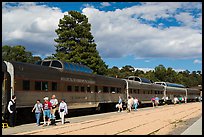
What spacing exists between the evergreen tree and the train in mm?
17407

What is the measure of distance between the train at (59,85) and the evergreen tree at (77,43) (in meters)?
17.4

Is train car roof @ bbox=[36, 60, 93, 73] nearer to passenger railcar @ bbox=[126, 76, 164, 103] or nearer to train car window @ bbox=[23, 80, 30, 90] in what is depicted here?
train car window @ bbox=[23, 80, 30, 90]

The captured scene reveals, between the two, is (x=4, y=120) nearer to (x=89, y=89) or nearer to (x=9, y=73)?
(x=9, y=73)

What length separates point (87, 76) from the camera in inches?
1096

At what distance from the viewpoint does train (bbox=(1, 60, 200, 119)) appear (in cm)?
1872

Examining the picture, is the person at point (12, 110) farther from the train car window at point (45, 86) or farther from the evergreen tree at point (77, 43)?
the evergreen tree at point (77, 43)

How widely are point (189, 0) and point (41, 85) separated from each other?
12.3 metres

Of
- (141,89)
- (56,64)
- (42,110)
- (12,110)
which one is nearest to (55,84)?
(56,64)

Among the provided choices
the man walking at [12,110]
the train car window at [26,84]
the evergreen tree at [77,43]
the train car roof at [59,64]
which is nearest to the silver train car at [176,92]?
the evergreen tree at [77,43]

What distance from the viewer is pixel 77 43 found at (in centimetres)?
5881

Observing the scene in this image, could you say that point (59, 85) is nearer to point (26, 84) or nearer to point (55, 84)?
point (55, 84)

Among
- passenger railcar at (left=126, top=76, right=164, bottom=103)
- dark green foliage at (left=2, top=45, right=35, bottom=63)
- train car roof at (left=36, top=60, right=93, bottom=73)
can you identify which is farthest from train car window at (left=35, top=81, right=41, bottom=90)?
dark green foliage at (left=2, top=45, right=35, bottom=63)

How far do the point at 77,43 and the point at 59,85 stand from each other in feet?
→ 118

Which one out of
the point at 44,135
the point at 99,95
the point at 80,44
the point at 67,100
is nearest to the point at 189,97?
the point at 80,44
